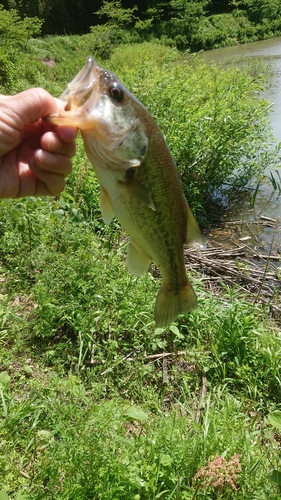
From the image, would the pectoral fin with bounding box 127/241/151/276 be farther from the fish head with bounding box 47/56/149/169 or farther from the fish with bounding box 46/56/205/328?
the fish head with bounding box 47/56/149/169

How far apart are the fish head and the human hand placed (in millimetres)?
252

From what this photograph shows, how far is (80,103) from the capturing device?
5.24 ft

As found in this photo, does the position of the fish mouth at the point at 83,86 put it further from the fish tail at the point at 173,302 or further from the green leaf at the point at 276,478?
the green leaf at the point at 276,478

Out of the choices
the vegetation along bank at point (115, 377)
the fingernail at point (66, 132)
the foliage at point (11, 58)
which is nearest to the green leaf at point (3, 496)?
the vegetation along bank at point (115, 377)

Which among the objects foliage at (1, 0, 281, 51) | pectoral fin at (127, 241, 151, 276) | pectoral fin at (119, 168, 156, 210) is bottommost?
pectoral fin at (127, 241, 151, 276)

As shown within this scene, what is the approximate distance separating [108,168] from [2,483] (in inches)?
88.4

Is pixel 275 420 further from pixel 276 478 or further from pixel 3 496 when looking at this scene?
pixel 3 496

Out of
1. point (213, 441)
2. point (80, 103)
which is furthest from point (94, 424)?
point (80, 103)

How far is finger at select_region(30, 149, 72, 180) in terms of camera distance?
196 centimetres

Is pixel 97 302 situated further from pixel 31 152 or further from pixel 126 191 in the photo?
pixel 126 191

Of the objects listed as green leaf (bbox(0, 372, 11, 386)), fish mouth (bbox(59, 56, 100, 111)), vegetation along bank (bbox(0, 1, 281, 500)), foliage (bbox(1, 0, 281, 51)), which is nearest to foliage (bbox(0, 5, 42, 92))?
vegetation along bank (bbox(0, 1, 281, 500))

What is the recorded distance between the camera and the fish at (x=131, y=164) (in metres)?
1.62

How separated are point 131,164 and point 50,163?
0.52 meters

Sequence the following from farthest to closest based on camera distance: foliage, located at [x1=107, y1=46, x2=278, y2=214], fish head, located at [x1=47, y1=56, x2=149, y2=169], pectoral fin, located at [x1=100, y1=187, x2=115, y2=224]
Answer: foliage, located at [x1=107, y1=46, x2=278, y2=214]
pectoral fin, located at [x1=100, y1=187, x2=115, y2=224]
fish head, located at [x1=47, y1=56, x2=149, y2=169]
